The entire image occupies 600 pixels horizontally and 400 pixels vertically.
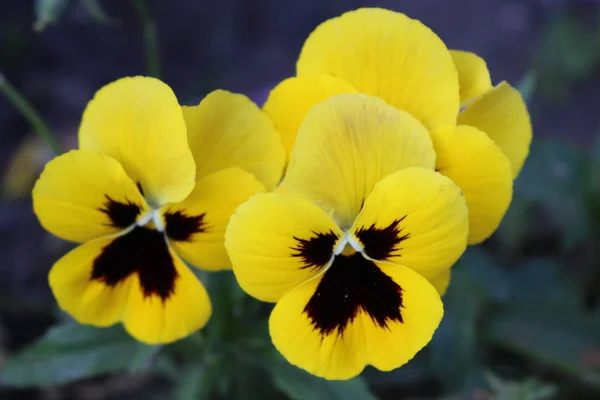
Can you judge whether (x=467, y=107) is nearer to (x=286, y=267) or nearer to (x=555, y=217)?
(x=286, y=267)

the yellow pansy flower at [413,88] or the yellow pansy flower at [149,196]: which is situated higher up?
the yellow pansy flower at [413,88]

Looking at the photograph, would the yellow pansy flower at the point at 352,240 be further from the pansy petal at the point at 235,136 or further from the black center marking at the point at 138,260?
the black center marking at the point at 138,260

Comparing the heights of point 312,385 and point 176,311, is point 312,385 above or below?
below

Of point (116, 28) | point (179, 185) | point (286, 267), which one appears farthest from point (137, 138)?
point (116, 28)

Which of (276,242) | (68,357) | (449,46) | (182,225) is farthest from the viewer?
(449,46)

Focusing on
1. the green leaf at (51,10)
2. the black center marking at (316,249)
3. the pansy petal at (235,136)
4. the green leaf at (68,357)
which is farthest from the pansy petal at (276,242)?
the green leaf at (51,10)

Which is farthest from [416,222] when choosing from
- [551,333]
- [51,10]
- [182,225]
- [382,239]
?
[551,333]

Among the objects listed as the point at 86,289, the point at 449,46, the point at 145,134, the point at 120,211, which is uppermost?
the point at 145,134

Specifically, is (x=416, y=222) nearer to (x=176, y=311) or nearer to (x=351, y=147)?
(x=351, y=147)
